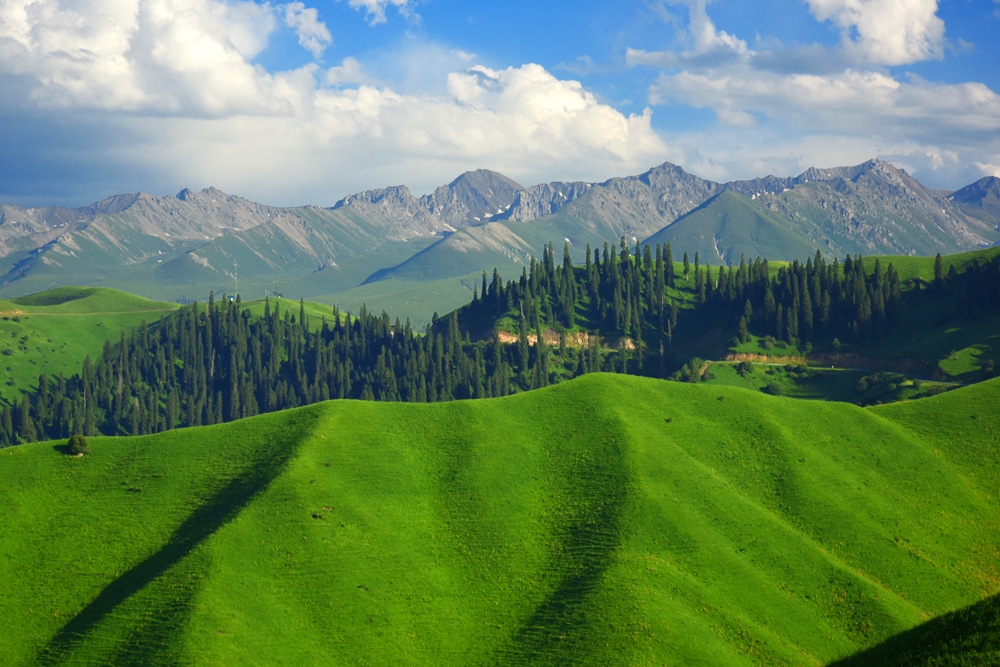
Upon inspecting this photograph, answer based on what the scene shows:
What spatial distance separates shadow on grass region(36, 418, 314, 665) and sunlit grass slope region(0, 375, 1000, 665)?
349 millimetres

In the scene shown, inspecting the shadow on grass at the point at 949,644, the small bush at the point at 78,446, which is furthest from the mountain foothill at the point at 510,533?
the shadow on grass at the point at 949,644

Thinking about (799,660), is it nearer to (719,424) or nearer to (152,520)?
(719,424)

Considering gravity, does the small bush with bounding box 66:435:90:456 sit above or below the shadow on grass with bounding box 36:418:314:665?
above

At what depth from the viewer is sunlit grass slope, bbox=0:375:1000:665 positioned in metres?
87.2

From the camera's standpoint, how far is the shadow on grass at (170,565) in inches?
3290

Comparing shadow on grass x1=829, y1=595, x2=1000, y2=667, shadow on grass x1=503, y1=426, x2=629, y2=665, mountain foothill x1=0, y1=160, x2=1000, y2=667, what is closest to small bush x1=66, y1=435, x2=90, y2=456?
mountain foothill x1=0, y1=160, x2=1000, y2=667

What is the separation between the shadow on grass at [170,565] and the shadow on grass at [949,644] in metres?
68.5

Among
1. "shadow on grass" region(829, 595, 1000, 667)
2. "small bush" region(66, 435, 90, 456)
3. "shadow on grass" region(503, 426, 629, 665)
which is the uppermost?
"shadow on grass" region(829, 595, 1000, 667)

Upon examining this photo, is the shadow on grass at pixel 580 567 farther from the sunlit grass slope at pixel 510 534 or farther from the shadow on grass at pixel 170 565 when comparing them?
the shadow on grass at pixel 170 565

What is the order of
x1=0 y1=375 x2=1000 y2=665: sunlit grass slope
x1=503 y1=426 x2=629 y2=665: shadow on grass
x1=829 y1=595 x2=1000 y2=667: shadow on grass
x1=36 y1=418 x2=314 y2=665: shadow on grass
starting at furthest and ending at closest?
1. x1=0 y1=375 x2=1000 y2=665: sunlit grass slope
2. x1=503 y1=426 x2=629 y2=665: shadow on grass
3. x1=36 y1=418 x2=314 y2=665: shadow on grass
4. x1=829 y1=595 x2=1000 y2=667: shadow on grass

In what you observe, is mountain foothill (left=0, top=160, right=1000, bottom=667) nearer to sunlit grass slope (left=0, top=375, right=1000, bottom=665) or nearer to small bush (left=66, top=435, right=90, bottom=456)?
sunlit grass slope (left=0, top=375, right=1000, bottom=665)

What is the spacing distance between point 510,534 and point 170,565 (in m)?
42.5

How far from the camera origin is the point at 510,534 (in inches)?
4107

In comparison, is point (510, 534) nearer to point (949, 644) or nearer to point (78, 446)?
point (949, 644)
